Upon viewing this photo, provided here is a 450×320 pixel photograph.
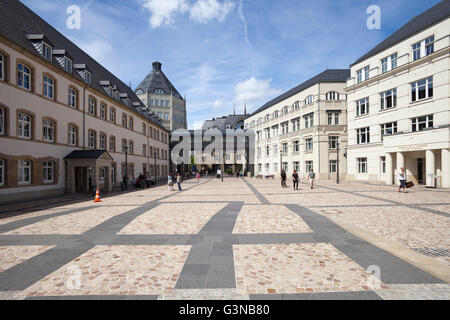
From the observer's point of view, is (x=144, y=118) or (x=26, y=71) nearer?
(x=26, y=71)

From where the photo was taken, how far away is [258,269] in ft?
14.0

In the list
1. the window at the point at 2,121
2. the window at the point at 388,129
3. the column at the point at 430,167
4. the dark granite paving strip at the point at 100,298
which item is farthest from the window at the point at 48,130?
the column at the point at 430,167

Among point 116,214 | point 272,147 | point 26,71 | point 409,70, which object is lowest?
point 116,214

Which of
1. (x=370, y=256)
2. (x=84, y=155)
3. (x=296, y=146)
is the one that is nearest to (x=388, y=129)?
(x=296, y=146)

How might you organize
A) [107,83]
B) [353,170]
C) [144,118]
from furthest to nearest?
[144,118] → [353,170] → [107,83]

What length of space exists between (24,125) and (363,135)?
34.0 m

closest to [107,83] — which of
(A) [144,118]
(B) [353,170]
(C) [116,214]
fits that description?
(A) [144,118]

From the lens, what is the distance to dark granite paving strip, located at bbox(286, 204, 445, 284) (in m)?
3.89

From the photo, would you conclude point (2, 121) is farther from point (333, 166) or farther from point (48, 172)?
point (333, 166)

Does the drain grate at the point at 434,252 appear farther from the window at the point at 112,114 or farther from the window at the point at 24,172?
the window at the point at 112,114

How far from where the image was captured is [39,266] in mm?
4469

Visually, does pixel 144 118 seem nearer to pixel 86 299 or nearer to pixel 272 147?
pixel 272 147

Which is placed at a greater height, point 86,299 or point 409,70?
point 409,70

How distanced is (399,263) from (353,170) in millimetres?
27499
